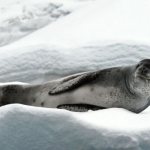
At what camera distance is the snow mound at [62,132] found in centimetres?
264

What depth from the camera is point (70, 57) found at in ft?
16.7

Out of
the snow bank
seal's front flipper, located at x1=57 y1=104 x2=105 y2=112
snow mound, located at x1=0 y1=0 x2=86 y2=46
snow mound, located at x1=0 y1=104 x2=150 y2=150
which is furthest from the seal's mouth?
snow mound, located at x1=0 y1=0 x2=86 y2=46

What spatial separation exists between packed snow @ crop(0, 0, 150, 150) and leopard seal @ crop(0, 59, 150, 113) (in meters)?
0.14

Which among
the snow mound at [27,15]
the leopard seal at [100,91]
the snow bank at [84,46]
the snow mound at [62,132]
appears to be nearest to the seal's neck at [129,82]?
the leopard seal at [100,91]

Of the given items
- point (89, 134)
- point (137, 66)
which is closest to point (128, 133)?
point (89, 134)

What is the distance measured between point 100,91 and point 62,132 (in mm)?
895

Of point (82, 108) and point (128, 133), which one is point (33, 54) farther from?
point (128, 133)

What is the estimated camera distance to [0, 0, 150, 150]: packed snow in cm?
267

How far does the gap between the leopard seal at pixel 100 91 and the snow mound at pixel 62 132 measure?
522 mm

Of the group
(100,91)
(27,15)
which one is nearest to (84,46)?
(100,91)

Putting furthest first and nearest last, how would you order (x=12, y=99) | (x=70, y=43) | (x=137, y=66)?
(x=70, y=43), (x=12, y=99), (x=137, y=66)

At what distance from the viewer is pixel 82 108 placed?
354cm

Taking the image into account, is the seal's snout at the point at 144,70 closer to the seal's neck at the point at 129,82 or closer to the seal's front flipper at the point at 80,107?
the seal's neck at the point at 129,82

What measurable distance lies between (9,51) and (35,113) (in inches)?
105
